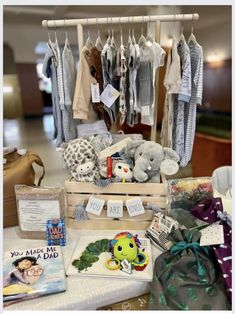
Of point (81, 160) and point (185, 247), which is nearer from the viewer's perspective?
point (185, 247)

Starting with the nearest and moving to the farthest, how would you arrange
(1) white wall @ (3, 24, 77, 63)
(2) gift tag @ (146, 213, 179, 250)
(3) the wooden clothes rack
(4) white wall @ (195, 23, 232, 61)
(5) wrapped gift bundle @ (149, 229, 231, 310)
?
1. (5) wrapped gift bundle @ (149, 229, 231, 310)
2. (2) gift tag @ (146, 213, 179, 250)
3. (3) the wooden clothes rack
4. (4) white wall @ (195, 23, 232, 61)
5. (1) white wall @ (3, 24, 77, 63)

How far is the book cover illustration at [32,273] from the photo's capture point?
32.9 inches

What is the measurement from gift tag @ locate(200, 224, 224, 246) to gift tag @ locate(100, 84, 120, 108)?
0.84 m

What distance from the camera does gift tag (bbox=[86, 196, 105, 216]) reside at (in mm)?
1150

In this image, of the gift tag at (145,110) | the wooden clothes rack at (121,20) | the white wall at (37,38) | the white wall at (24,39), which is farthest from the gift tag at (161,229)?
the white wall at (24,39)

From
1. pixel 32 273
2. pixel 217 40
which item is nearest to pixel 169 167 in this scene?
pixel 32 273

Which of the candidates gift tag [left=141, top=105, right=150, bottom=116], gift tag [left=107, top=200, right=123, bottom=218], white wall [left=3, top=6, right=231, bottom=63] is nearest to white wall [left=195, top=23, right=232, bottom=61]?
white wall [left=3, top=6, right=231, bottom=63]

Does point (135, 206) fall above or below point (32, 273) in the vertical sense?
above

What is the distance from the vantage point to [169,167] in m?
1.17

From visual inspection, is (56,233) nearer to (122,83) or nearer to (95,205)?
(95,205)

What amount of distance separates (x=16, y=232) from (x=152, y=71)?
42.4 inches

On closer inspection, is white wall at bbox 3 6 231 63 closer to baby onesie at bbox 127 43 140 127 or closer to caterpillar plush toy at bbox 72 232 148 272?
baby onesie at bbox 127 43 140 127

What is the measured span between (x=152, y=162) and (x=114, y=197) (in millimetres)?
231

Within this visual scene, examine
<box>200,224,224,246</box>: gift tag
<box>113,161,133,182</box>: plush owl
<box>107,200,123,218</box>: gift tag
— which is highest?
<box>113,161,133,182</box>: plush owl
